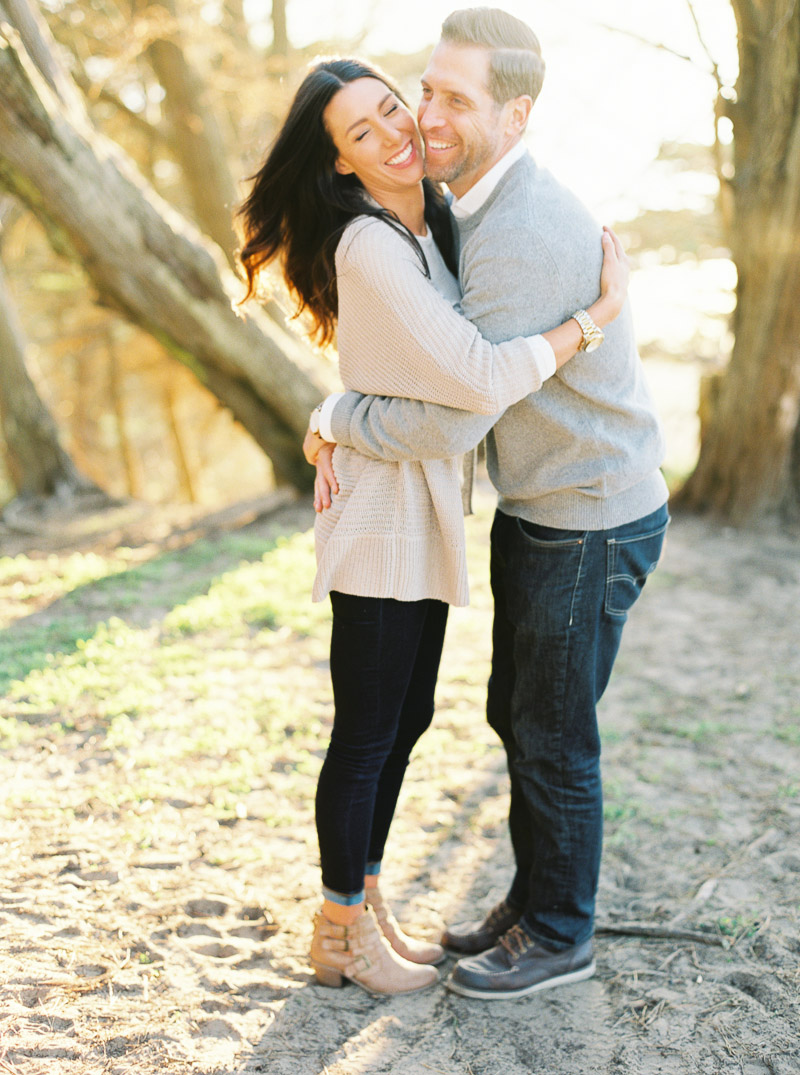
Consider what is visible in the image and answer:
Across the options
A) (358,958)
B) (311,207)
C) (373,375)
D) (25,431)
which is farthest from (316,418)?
(25,431)

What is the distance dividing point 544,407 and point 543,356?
16cm

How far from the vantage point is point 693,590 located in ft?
16.9

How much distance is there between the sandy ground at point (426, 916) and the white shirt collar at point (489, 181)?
1.82 metres

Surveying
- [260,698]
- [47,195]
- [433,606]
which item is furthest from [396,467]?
[47,195]

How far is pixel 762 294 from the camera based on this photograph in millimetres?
5574

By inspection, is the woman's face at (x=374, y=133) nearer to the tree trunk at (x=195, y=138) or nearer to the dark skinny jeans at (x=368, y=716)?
the dark skinny jeans at (x=368, y=716)

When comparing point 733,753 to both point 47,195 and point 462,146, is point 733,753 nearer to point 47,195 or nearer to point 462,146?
point 462,146

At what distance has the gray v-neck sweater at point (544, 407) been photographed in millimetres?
1779

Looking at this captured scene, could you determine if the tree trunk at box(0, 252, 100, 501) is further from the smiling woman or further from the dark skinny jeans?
the dark skinny jeans

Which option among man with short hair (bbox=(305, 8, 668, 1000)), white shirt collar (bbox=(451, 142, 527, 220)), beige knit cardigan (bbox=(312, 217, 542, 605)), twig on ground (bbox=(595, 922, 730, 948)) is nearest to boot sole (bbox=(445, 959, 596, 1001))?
man with short hair (bbox=(305, 8, 668, 1000))

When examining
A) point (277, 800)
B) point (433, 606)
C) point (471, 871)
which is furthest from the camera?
point (277, 800)

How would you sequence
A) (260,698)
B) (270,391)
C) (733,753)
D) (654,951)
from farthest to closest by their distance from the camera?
(270,391) < (260,698) < (733,753) < (654,951)

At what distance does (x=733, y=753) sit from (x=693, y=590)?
1883 mm

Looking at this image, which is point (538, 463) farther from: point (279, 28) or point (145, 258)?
point (279, 28)
